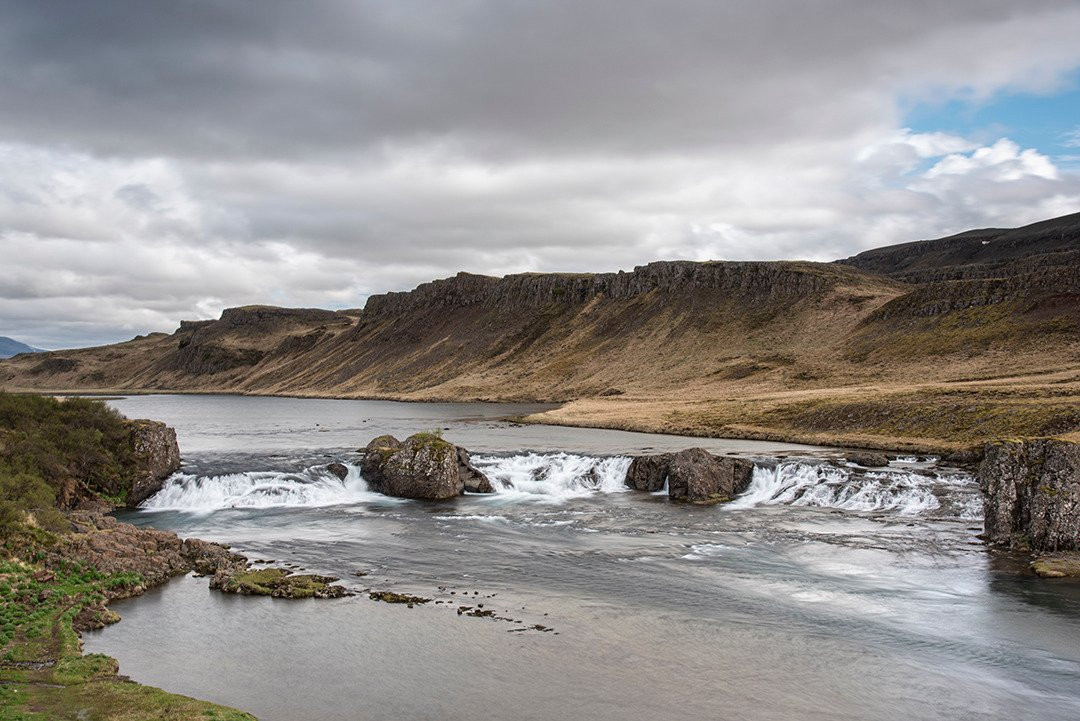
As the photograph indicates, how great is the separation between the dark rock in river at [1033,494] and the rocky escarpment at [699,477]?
15001mm

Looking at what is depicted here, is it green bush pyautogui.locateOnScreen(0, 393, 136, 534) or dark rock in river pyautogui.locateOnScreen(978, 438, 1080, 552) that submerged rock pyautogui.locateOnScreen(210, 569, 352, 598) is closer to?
green bush pyautogui.locateOnScreen(0, 393, 136, 534)

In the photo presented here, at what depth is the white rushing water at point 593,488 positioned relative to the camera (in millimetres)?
42812

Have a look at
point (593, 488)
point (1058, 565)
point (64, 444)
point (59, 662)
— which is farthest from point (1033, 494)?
point (64, 444)

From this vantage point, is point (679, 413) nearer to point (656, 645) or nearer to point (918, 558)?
point (918, 558)

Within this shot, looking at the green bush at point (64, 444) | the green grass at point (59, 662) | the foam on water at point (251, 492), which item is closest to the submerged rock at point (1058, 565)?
the green grass at point (59, 662)

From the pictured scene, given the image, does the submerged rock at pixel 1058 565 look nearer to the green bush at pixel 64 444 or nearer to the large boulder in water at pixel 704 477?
the large boulder in water at pixel 704 477

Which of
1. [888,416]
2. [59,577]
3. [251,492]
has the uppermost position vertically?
[888,416]

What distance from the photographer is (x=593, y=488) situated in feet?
167

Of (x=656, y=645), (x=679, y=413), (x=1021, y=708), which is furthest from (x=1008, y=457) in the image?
(x=679, y=413)

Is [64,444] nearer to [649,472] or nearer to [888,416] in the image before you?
[649,472]

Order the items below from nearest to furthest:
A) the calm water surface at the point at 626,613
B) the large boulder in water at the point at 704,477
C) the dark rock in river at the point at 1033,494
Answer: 1. the calm water surface at the point at 626,613
2. the dark rock in river at the point at 1033,494
3. the large boulder in water at the point at 704,477

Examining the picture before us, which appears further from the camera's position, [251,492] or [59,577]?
[251,492]

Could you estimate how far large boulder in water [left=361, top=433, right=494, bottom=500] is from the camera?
4738 cm

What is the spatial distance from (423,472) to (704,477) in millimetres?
16637
